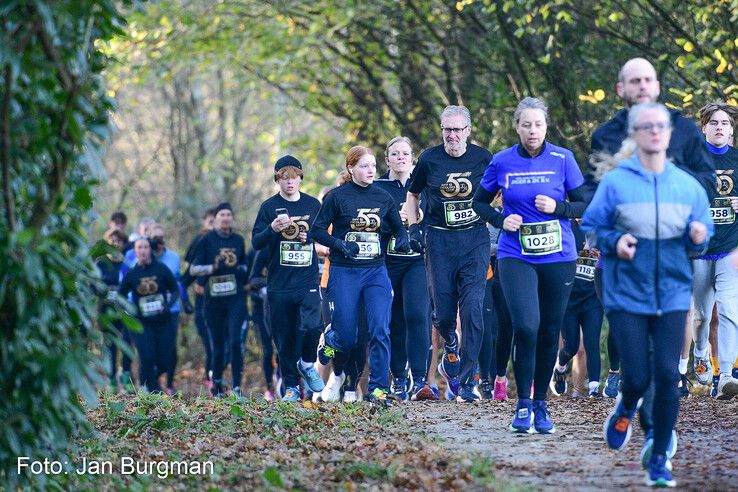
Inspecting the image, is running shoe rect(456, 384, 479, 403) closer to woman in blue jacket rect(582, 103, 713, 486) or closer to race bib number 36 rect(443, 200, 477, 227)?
race bib number 36 rect(443, 200, 477, 227)

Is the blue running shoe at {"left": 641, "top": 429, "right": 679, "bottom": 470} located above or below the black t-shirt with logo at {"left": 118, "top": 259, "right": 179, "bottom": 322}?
below

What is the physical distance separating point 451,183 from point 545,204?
2.81 meters

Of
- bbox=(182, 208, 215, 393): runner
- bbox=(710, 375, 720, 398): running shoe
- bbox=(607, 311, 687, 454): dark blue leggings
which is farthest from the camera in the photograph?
bbox=(182, 208, 215, 393): runner

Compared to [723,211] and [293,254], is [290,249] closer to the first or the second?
[293,254]

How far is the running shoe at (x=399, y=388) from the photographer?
1210cm

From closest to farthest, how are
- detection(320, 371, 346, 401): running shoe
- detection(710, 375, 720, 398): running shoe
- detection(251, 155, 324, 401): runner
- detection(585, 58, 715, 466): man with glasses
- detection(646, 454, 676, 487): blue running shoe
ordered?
detection(646, 454, 676, 487): blue running shoe, detection(585, 58, 715, 466): man with glasses, detection(710, 375, 720, 398): running shoe, detection(251, 155, 324, 401): runner, detection(320, 371, 346, 401): running shoe

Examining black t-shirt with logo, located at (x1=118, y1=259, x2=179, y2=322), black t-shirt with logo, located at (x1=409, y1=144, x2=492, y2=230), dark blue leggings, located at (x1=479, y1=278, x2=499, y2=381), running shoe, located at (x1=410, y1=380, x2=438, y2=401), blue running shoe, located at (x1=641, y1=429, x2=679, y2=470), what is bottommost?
running shoe, located at (x1=410, y1=380, x2=438, y2=401)

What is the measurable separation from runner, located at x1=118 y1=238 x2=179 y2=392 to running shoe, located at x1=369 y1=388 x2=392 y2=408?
236 inches

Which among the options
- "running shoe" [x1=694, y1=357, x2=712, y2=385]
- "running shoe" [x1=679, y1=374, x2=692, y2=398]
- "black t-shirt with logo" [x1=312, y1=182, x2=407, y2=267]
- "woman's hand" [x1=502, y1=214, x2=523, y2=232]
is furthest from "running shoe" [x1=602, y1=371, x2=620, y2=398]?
"woman's hand" [x1=502, y1=214, x2=523, y2=232]

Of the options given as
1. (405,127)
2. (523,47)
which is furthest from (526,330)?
(405,127)

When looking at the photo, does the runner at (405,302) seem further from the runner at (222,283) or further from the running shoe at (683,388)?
the runner at (222,283)

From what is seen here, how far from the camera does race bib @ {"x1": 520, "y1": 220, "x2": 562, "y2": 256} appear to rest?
29.3ft

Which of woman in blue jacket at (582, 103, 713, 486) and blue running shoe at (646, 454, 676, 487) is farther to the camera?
woman in blue jacket at (582, 103, 713, 486)

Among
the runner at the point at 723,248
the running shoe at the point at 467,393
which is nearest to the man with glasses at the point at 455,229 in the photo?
the running shoe at the point at 467,393
